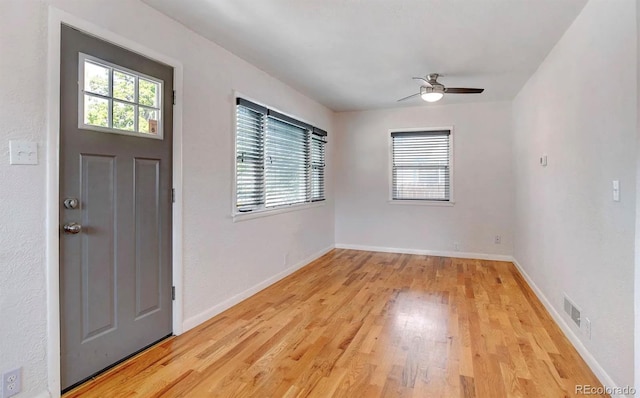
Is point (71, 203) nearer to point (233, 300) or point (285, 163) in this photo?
point (233, 300)

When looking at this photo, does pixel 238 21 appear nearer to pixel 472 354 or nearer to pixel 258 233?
pixel 258 233

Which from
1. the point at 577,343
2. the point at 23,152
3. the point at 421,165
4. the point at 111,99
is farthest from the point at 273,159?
the point at 577,343

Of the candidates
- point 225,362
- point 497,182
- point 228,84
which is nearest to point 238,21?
point 228,84

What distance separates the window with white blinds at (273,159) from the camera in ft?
12.0

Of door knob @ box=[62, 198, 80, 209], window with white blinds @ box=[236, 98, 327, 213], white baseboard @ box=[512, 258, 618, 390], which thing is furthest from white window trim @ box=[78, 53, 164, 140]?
white baseboard @ box=[512, 258, 618, 390]

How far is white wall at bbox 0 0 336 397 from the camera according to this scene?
69.2 inches

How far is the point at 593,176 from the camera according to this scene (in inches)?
90.7

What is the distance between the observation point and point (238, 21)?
2746 millimetres

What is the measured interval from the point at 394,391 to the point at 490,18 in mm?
2800

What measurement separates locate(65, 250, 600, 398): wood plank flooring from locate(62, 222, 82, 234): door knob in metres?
0.93

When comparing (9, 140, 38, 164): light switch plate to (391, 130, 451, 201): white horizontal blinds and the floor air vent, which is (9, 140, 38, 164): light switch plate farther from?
(391, 130, 451, 201): white horizontal blinds

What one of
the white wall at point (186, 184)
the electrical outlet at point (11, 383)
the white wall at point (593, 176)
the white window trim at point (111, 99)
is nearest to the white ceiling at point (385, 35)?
the white wall at point (186, 184)

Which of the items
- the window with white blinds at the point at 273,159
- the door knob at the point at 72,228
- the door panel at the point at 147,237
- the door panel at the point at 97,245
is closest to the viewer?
the door knob at the point at 72,228

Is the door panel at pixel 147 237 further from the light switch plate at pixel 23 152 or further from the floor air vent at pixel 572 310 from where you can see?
the floor air vent at pixel 572 310
